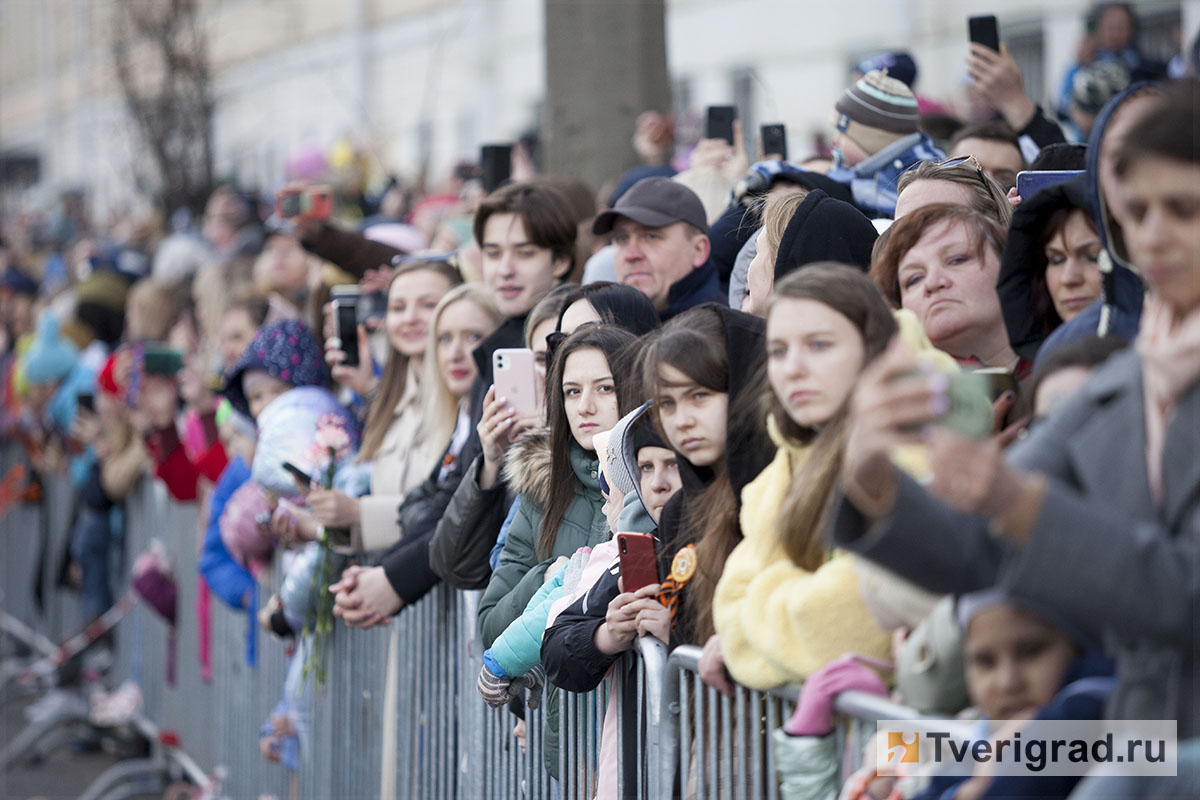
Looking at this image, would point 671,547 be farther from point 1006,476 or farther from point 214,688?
point 214,688

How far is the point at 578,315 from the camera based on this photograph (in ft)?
15.9

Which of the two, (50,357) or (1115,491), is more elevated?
(1115,491)

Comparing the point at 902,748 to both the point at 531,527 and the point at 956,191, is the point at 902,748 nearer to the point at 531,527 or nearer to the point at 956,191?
the point at 956,191

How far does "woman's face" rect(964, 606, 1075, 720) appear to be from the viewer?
2.47 m

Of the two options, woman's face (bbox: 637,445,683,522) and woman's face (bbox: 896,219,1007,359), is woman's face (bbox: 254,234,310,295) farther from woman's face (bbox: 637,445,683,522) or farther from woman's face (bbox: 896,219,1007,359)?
woman's face (bbox: 896,219,1007,359)

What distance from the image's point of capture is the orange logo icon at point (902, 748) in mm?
2701

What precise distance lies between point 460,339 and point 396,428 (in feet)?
1.74

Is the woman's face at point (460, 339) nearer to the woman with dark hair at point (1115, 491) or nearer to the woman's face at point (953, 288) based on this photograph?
the woman's face at point (953, 288)

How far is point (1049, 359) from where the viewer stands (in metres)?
2.79

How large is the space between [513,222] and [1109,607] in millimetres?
3949

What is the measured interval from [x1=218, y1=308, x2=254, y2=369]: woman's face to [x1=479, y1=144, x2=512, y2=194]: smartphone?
148 centimetres

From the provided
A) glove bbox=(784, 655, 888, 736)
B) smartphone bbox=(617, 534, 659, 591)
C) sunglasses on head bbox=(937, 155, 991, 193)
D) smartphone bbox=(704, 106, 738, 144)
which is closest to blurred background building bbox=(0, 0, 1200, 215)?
smartphone bbox=(704, 106, 738, 144)

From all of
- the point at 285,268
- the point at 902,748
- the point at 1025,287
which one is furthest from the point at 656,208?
the point at 285,268

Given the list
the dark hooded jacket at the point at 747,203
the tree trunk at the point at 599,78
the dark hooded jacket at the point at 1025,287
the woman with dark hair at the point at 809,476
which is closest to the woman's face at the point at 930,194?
the dark hooded jacket at the point at 1025,287
